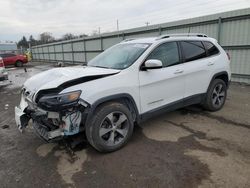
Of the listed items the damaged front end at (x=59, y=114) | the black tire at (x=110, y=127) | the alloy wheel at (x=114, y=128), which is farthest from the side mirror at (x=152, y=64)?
the damaged front end at (x=59, y=114)

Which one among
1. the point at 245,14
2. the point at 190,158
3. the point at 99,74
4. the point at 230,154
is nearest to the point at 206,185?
the point at 190,158

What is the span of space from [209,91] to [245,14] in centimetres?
480

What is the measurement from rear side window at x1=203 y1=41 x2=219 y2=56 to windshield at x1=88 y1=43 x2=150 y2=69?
171 centimetres

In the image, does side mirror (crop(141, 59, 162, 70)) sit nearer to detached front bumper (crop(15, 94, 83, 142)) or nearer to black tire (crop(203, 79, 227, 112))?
detached front bumper (crop(15, 94, 83, 142))

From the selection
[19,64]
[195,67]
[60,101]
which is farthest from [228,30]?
[19,64]

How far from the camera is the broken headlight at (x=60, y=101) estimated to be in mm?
2877

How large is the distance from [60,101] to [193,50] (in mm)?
3017

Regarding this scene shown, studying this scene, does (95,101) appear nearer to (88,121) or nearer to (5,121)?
(88,121)

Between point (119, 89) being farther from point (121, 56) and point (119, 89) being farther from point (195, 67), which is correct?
point (195, 67)

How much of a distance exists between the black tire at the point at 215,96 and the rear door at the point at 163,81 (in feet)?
3.22

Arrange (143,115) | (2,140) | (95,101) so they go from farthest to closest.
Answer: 1. (2,140)
2. (143,115)
3. (95,101)

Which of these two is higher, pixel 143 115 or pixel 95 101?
pixel 95 101

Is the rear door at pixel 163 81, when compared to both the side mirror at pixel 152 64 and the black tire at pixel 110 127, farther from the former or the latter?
the black tire at pixel 110 127

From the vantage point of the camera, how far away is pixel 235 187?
8.18 feet
